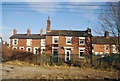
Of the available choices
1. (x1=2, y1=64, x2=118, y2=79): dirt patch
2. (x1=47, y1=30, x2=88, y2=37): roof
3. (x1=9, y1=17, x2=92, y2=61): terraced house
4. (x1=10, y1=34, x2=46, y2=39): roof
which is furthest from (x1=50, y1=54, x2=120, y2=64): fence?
(x1=10, y1=34, x2=46, y2=39): roof

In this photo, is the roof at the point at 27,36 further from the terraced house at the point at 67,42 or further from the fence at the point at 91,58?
the fence at the point at 91,58

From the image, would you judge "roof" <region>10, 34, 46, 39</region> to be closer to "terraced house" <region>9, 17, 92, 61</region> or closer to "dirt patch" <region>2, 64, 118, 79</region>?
"terraced house" <region>9, 17, 92, 61</region>

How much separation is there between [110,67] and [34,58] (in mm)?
9771

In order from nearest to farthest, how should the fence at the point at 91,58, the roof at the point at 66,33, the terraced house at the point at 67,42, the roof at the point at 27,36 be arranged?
the fence at the point at 91,58 < the terraced house at the point at 67,42 < the roof at the point at 66,33 < the roof at the point at 27,36

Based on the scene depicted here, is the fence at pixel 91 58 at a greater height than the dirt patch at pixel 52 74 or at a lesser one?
greater

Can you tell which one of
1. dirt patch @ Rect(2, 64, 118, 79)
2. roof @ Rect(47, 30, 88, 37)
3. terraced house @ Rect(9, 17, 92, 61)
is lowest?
dirt patch @ Rect(2, 64, 118, 79)

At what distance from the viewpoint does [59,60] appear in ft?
65.3

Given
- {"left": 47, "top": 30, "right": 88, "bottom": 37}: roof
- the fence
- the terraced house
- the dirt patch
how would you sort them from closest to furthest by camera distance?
the dirt patch
the fence
the terraced house
{"left": 47, "top": 30, "right": 88, "bottom": 37}: roof

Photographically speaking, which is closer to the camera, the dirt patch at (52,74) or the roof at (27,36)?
the dirt patch at (52,74)

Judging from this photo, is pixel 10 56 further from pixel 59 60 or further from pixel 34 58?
pixel 59 60

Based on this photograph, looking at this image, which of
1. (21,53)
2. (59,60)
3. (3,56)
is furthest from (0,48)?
(59,60)

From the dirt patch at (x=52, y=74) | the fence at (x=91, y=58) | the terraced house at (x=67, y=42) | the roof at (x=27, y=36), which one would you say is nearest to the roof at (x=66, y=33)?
the terraced house at (x=67, y=42)

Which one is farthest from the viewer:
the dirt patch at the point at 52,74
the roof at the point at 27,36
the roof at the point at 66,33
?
the roof at the point at 27,36

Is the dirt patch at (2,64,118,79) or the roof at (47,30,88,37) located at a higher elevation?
the roof at (47,30,88,37)
